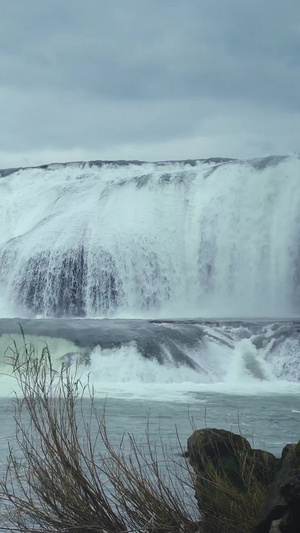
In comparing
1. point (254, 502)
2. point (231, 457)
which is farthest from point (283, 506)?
point (231, 457)

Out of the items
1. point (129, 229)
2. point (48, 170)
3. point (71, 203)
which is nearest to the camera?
point (129, 229)

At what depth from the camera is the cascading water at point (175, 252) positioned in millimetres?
28484

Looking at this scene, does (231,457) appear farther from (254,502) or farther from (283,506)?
(283,506)

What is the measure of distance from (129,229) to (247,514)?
26734 millimetres

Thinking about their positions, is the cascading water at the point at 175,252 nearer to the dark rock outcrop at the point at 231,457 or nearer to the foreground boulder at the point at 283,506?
the dark rock outcrop at the point at 231,457

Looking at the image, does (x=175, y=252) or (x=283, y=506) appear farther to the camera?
(x=175, y=252)

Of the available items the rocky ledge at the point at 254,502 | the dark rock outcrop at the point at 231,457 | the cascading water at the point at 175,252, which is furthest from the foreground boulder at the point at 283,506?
the cascading water at the point at 175,252

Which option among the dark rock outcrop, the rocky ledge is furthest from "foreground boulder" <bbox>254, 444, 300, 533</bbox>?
the dark rock outcrop

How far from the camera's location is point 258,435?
1126 centimetres

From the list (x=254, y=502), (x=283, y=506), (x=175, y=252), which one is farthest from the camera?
(x=175, y=252)

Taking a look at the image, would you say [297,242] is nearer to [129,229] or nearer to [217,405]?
[129,229]

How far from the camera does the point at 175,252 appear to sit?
30359 millimetres

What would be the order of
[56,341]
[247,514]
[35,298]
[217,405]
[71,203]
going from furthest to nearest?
[71,203] → [35,298] → [56,341] → [217,405] → [247,514]

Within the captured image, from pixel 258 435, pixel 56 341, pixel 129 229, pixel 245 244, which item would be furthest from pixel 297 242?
pixel 258 435
